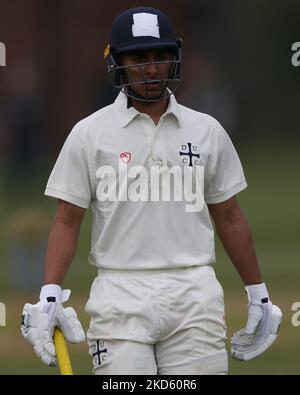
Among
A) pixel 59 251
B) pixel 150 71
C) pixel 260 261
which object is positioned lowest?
pixel 59 251

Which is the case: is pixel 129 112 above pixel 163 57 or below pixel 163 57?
below

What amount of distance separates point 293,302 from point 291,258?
3.23 meters

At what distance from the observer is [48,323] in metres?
4.98

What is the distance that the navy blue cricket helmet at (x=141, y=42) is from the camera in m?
5.09

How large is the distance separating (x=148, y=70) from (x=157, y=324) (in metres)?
0.91

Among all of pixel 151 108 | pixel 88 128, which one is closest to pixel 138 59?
pixel 151 108

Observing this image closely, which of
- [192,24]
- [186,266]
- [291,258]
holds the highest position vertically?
[192,24]

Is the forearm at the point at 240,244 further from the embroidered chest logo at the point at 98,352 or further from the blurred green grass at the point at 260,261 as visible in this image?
the blurred green grass at the point at 260,261

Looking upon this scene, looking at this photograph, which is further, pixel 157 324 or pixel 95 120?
pixel 95 120

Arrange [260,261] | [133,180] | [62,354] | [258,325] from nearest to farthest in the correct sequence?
[62,354] → [133,180] → [258,325] → [260,261]

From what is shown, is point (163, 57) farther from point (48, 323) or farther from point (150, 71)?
point (48, 323)
